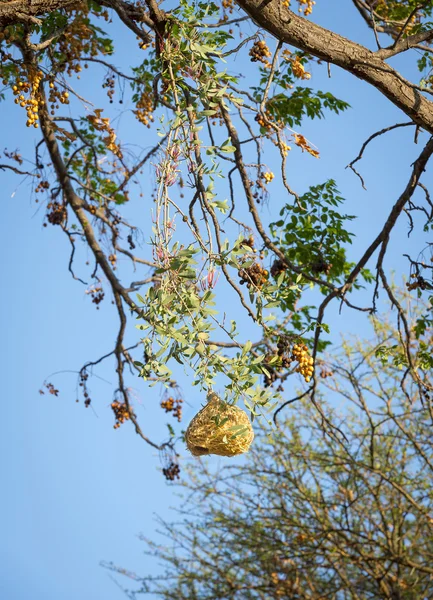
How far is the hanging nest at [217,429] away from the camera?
2146mm

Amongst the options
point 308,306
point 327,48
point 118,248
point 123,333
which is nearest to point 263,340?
point 308,306

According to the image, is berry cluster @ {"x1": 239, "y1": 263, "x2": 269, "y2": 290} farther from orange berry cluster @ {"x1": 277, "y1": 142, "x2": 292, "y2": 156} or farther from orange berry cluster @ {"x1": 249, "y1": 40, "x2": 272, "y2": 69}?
orange berry cluster @ {"x1": 249, "y1": 40, "x2": 272, "y2": 69}

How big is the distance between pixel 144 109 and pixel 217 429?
2.99 meters

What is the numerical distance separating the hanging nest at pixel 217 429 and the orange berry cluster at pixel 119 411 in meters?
2.26

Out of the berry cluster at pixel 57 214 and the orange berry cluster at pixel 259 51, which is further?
the berry cluster at pixel 57 214

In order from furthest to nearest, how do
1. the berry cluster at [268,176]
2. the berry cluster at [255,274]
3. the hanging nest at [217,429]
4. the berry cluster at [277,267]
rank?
the berry cluster at [277,267], the berry cluster at [268,176], the berry cluster at [255,274], the hanging nest at [217,429]

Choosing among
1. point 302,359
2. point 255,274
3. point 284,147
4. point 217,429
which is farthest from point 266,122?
point 217,429

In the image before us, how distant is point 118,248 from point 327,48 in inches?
88.0

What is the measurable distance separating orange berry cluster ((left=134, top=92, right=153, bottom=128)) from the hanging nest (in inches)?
111

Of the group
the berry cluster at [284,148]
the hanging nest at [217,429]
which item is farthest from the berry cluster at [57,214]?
the hanging nest at [217,429]

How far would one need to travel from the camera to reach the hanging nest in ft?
7.04

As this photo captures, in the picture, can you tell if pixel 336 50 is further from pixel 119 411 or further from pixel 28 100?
pixel 119 411

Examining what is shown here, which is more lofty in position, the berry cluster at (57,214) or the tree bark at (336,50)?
the berry cluster at (57,214)

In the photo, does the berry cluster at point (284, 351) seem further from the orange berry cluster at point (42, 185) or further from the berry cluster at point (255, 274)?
the orange berry cluster at point (42, 185)
